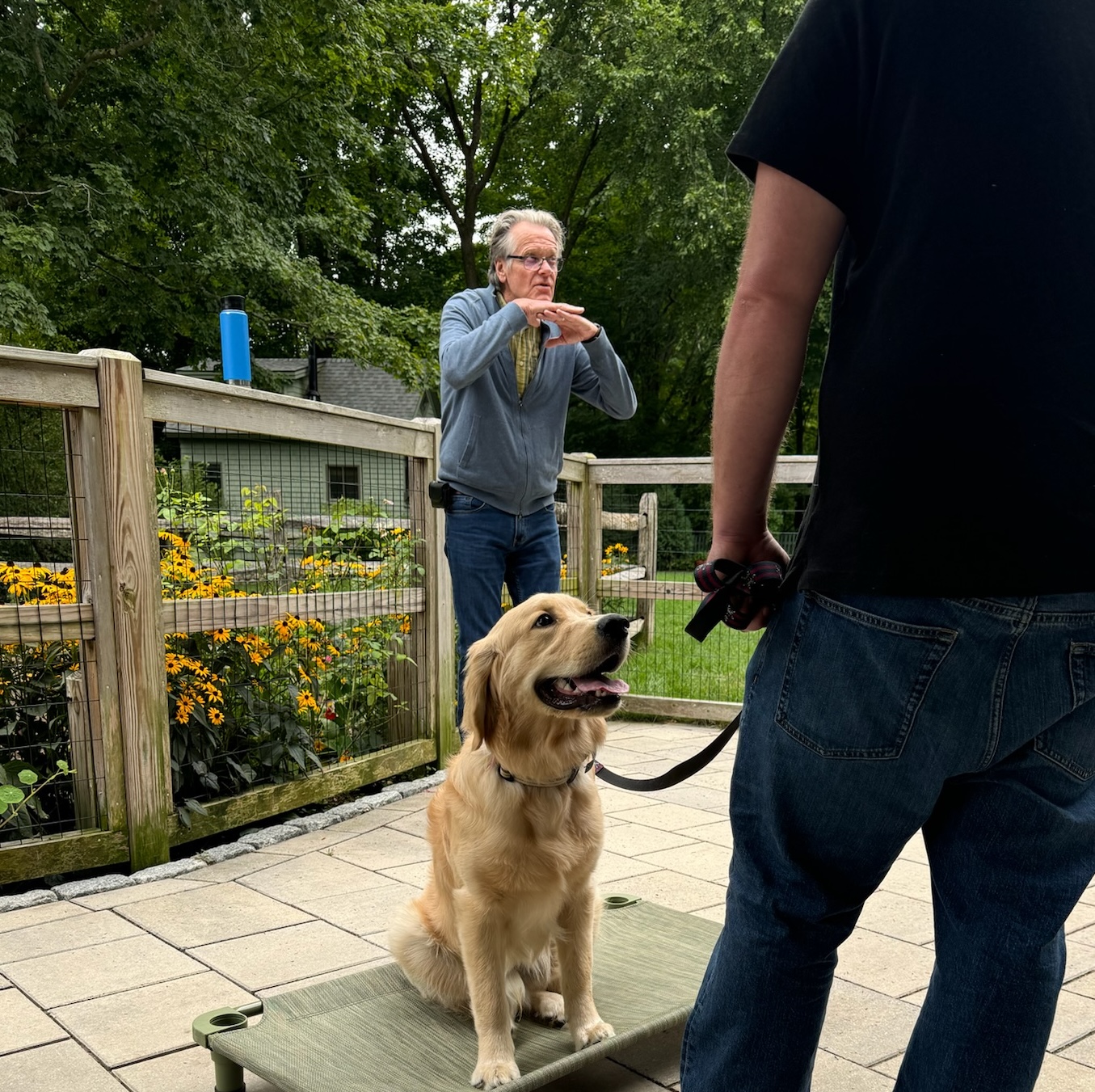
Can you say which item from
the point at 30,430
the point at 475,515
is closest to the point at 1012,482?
the point at 475,515

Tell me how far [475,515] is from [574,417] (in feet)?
71.9

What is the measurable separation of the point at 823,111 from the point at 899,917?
9.88 feet

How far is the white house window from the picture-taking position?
19.5 feet

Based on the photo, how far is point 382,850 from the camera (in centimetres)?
427

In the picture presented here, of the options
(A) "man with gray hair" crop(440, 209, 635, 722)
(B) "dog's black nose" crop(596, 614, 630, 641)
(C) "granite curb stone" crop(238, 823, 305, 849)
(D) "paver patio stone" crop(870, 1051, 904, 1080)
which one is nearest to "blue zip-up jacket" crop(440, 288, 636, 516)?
(A) "man with gray hair" crop(440, 209, 635, 722)

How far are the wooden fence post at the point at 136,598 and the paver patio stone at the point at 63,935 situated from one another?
0.47 metres

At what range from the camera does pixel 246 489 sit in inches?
202

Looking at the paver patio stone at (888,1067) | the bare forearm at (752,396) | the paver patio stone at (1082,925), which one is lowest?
the paver patio stone at (1082,925)

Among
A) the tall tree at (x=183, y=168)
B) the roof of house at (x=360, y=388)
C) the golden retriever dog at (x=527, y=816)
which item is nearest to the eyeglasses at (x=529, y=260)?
the golden retriever dog at (x=527, y=816)

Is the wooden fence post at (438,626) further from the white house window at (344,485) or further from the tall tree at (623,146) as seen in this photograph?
the tall tree at (623,146)

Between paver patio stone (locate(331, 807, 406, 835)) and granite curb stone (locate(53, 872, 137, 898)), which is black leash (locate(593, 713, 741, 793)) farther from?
paver patio stone (locate(331, 807, 406, 835))

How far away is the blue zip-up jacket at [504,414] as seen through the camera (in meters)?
3.93

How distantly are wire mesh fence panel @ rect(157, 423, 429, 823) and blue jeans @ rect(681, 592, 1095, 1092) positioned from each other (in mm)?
3173

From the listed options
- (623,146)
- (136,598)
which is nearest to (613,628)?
(136,598)
